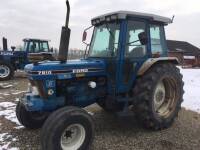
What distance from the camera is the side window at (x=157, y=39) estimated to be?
643cm

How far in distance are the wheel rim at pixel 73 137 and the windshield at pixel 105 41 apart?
1.68m

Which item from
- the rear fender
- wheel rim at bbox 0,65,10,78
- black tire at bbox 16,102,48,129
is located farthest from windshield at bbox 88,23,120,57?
wheel rim at bbox 0,65,10,78

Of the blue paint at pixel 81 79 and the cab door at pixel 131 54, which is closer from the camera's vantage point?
the blue paint at pixel 81 79

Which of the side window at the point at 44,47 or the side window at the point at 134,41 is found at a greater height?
the side window at the point at 134,41

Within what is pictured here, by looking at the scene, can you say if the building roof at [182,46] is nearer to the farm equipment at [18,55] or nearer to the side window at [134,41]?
the farm equipment at [18,55]

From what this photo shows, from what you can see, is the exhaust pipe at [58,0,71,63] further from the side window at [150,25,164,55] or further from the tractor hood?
the side window at [150,25,164,55]

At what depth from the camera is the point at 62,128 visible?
471cm

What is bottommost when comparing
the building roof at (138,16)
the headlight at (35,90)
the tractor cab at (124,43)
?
the headlight at (35,90)

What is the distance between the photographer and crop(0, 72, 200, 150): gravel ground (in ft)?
17.8

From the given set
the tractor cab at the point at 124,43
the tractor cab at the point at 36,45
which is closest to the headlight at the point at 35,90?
the tractor cab at the point at 124,43

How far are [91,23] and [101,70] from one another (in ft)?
4.07

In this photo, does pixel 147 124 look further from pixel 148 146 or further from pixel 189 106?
pixel 189 106

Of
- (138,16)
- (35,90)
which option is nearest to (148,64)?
(138,16)

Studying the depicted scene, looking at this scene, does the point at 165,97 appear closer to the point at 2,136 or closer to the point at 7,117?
the point at 2,136
